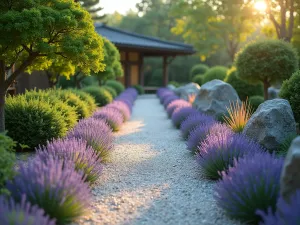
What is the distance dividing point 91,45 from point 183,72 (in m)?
30.1

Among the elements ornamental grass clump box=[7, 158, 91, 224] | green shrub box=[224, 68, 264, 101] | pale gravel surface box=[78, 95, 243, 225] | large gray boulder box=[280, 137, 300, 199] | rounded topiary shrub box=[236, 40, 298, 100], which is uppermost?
rounded topiary shrub box=[236, 40, 298, 100]

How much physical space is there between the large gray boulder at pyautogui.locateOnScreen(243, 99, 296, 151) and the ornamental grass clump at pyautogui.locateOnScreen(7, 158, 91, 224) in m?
3.08

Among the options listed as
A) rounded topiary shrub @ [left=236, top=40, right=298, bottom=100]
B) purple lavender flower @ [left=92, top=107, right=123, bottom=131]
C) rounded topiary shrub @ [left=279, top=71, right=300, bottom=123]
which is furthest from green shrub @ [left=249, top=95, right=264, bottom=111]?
purple lavender flower @ [left=92, top=107, right=123, bottom=131]

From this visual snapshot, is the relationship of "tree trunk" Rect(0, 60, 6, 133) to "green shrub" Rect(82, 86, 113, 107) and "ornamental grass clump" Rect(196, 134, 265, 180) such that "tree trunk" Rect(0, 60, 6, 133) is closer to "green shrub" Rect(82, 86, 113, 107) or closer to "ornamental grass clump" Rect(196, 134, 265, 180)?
"ornamental grass clump" Rect(196, 134, 265, 180)

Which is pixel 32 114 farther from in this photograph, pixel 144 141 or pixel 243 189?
pixel 243 189

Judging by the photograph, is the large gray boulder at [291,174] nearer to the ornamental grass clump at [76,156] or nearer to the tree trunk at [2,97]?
the ornamental grass clump at [76,156]

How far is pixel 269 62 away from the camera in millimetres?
9586

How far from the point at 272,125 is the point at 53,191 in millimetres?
3503

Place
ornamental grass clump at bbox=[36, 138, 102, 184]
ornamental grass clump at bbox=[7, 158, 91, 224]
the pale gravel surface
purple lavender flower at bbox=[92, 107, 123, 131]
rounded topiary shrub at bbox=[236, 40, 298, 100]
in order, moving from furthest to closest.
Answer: rounded topiary shrub at bbox=[236, 40, 298, 100]
purple lavender flower at bbox=[92, 107, 123, 131]
ornamental grass clump at bbox=[36, 138, 102, 184]
the pale gravel surface
ornamental grass clump at bbox=[7, 158, 91, 224]

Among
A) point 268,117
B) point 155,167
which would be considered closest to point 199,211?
point 155,167

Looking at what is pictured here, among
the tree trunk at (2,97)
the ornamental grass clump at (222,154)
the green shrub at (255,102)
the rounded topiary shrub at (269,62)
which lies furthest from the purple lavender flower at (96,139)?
the green shrub at (255,102)

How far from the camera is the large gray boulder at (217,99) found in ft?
28.7

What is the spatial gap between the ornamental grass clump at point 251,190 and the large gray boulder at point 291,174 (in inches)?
8.1

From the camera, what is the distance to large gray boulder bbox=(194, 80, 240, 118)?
8.76 metres
